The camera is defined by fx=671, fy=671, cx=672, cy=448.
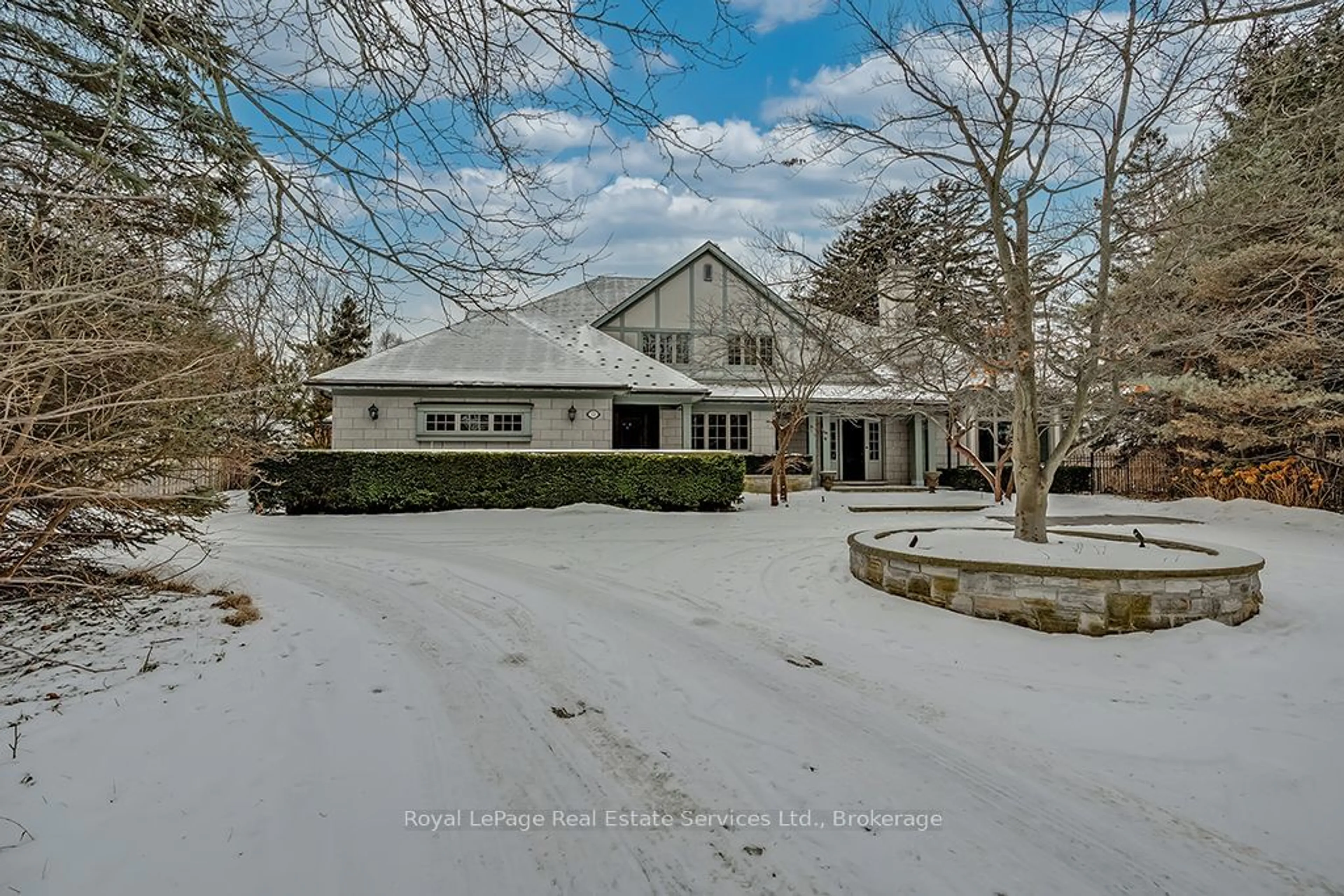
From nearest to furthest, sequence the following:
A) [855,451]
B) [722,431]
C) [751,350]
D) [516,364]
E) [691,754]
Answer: [691,754], [516,364], [751,350], [722,431], [855,451]

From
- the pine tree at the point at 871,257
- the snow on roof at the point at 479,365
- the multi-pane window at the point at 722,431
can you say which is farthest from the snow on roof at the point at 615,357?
the pine tree at the point at 871,257

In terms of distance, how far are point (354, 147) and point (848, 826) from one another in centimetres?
482

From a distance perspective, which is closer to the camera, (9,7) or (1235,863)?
(1235,863)

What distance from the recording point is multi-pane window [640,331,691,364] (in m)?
19.8

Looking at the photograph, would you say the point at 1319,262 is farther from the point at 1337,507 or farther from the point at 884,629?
the point at 884,629

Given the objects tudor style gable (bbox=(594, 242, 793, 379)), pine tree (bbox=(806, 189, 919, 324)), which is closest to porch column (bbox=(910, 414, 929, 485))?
tudor style gable (bbox=(594, 242, 793, 379))

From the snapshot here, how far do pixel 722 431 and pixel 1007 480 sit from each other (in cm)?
755

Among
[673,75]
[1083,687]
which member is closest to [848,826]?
[1083,687]

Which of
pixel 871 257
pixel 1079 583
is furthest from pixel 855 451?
pixel 1079 583

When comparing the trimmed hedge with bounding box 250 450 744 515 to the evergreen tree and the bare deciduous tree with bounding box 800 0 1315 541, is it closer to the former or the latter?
the bare deciduous tree with bounding box 800 0 1315 541

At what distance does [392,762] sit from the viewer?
300cm

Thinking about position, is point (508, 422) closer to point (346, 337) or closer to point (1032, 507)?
point (1032, 507)

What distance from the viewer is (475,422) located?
14625 millimetres

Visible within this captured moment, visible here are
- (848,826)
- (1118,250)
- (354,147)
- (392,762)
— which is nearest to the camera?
(848,826)
